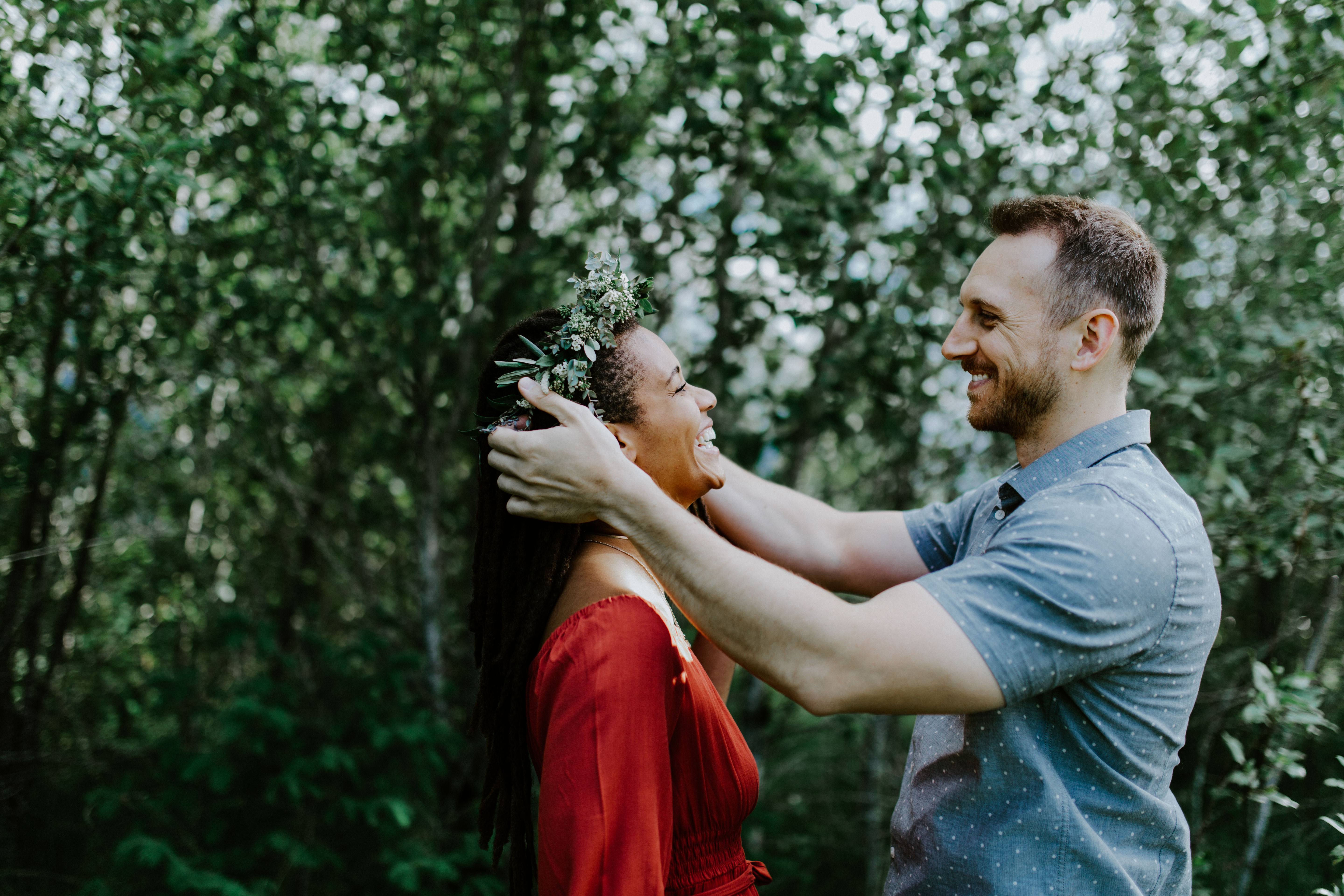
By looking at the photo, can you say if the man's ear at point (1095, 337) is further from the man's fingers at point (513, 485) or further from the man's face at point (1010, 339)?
the man's fingers at point (513, 485)

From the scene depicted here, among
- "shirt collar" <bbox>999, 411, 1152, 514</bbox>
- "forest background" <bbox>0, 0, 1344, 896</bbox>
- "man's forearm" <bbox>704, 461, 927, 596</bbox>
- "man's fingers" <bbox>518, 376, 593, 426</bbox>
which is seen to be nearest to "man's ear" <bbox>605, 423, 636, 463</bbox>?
"man's fingers" <bbox>518, 376, 593, 426</bbox>

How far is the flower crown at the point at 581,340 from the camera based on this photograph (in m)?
1.92

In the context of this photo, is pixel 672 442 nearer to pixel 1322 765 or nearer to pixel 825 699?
pixel 825 699

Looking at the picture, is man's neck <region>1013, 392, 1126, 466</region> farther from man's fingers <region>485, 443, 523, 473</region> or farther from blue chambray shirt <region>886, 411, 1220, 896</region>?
man's fingers <region>485, 443, 523, 473</region>

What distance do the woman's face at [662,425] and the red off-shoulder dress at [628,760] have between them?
Result: 356 mm

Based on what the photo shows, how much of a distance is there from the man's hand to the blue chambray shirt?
61 cm

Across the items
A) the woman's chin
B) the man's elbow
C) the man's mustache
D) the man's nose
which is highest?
the man's nose

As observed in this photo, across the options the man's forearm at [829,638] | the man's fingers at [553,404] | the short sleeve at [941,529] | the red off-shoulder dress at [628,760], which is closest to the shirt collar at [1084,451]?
the short sleeve at [941,529]

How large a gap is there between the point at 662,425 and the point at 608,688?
25.8 inches

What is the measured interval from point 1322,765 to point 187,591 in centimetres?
702

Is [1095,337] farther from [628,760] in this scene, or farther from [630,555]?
[628,760]

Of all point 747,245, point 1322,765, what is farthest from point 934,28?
point 1322,765

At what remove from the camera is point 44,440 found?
435 centimetres

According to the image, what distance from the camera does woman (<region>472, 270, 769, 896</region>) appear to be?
1.58m
